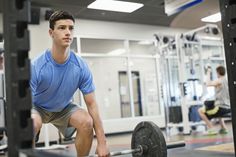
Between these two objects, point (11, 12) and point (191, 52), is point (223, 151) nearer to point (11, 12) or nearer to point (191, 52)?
point (11, 12)

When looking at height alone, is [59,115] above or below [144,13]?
below

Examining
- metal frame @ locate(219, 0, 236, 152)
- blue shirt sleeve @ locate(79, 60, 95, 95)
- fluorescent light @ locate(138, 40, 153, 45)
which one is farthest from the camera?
fluorescent light @ locate(138, 40, 153, 45)

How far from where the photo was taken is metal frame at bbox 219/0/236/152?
1354mm

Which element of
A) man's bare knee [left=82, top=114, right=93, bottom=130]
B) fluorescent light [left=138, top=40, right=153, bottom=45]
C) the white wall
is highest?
the white wall

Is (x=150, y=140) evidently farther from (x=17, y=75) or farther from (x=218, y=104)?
(x=218, y=104)

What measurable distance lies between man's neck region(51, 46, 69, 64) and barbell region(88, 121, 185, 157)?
0.79 m

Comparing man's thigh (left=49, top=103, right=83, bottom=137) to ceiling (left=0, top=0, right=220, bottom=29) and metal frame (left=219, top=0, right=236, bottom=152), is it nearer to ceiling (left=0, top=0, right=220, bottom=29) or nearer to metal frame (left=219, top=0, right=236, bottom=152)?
metal frame (left=219, top=0, right=236, bottom=152)

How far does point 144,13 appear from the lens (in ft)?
23.2

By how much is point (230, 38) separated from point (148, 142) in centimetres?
120

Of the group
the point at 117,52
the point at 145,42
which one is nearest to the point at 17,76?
the point at 117,52

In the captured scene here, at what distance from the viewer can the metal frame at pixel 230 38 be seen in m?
1.35

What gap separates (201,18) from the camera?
6375mm

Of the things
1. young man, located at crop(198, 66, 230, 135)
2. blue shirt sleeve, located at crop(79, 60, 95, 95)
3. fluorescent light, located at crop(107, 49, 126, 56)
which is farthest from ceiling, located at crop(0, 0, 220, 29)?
blue shirt sleeve, located at crop(79, 60, 95, 95)

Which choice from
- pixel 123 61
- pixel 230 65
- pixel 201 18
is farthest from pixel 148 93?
pixel 230 65
